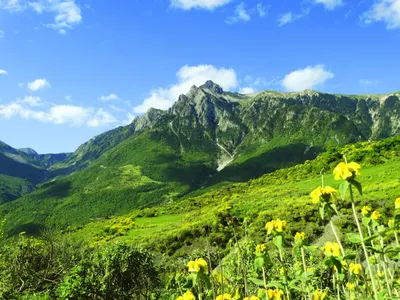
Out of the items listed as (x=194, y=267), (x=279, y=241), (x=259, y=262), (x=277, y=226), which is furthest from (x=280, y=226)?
(x=194, y=267)

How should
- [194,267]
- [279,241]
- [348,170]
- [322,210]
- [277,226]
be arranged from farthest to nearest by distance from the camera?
[277,226] < [194,267] < [279,241] < [322,210] < [348,170]

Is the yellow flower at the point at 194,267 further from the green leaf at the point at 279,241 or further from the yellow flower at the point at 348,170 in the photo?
the yellow flower at the point at 348,170

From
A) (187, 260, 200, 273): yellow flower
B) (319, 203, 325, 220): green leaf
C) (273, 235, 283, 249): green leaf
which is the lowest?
Result: (187, 260, 200, 273): yellow flower

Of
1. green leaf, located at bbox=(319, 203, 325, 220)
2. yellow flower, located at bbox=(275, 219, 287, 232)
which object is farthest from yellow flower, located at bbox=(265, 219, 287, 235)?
green leaf, located at bbox=(319, 203, 325, 220)

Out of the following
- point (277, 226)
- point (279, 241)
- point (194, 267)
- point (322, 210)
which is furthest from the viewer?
point (277, 226)

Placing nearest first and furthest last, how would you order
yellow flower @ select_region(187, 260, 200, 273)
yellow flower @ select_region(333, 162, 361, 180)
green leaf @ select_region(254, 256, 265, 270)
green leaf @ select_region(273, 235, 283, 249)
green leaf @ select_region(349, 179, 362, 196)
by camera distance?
green leaf @ select_region(349, 179, 362, 196), yellow flower @ select_region(333, 162, 361, 180), green leaf @ select_region(273, 235, 283, 249), yellow flower @ select_region(187, 260, 200, 273), green leaf @ select_region(254, 256, 265, 270)

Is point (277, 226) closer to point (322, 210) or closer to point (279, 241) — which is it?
point (279, 241)

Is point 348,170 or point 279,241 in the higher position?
point 348,170

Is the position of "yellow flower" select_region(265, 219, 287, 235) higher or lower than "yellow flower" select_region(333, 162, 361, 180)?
lower

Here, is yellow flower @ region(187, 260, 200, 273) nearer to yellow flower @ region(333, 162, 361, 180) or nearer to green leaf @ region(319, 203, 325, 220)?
green leaf @ region(319, 203, 325, 220)

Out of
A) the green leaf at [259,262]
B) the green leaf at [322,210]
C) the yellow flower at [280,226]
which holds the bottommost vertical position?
the green leaf at [259,262]

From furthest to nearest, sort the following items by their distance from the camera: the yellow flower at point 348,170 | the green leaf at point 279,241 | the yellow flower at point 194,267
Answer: the yellow flower at point 194,267 < the green leaf at point 279,241 < the yellow flower at point 348,170

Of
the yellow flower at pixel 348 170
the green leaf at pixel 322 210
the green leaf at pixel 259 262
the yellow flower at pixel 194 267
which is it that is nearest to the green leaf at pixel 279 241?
the green leaf at pixel 259 262

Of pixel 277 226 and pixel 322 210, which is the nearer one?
pixel 322 210
